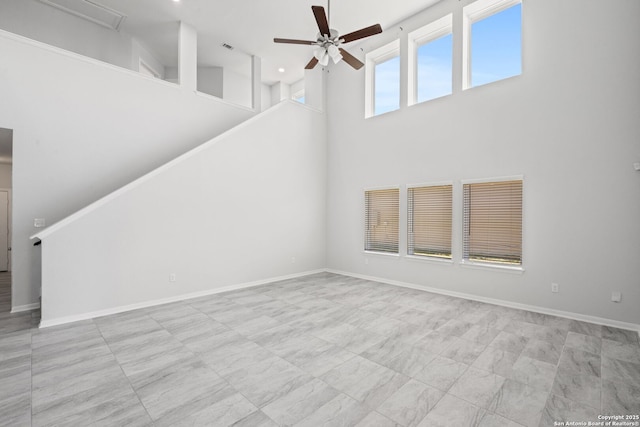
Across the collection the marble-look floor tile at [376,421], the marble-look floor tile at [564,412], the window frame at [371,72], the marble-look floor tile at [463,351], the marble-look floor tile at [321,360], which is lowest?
the marble-look floor tile at [321,360]

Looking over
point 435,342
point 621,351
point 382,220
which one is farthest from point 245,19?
point 621,351

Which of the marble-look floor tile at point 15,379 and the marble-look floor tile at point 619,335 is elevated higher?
the marble-look floor tile at point 619,335

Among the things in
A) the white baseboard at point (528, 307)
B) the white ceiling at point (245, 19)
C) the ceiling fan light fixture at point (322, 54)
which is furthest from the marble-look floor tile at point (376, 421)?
the white ceiling at point (245, 19)

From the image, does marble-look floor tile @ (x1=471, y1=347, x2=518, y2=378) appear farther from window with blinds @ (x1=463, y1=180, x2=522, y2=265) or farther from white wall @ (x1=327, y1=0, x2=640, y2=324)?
window with blinds @ (x1=463, y1=180, x2=522, y2=265)

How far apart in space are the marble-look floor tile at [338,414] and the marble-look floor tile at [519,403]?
1.01 metres

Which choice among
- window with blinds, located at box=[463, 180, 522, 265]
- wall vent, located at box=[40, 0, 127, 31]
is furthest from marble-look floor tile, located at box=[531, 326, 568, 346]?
wall vent, located at box=[40, 0, 127, 31]

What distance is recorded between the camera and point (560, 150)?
4207 mm

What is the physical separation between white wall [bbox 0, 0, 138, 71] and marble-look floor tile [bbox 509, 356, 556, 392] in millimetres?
9076

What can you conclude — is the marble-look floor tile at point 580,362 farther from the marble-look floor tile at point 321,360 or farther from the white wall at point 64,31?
the white wall at point 64,31

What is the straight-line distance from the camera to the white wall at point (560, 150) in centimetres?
376

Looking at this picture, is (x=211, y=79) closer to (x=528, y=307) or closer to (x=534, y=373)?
(x=528, y=307)

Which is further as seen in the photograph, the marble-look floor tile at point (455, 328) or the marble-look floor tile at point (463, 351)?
the marble-look floor tile at point (455, 328)

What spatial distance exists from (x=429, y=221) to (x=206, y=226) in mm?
4347

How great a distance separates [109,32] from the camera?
21.5 feet
